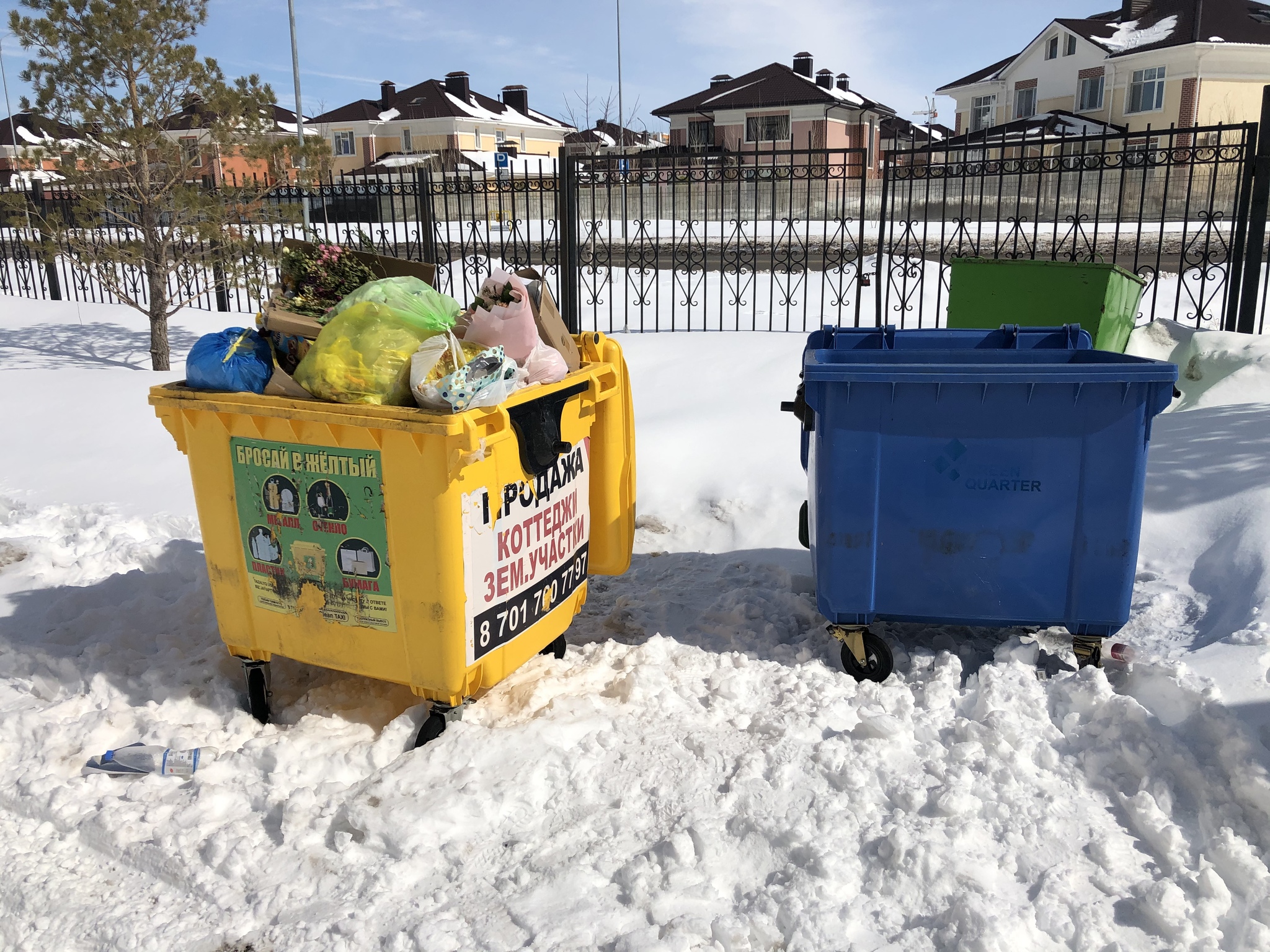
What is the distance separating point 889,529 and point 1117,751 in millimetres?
940

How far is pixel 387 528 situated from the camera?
269cm

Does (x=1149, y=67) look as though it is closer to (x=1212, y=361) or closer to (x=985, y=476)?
(x=1212, y=361)

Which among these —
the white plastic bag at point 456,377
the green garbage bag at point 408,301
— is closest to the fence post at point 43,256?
the green garbage bag at point 408,301

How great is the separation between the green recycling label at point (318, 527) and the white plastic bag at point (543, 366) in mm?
577

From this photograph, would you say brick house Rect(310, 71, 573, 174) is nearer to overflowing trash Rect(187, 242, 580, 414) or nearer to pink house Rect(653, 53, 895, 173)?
pink house Rect(653, 53, 895, 173)

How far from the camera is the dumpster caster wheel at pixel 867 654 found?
10.4 feet

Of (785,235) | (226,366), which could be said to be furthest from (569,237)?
(785,235)

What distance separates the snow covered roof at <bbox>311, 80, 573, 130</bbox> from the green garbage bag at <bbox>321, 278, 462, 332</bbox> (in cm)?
4588

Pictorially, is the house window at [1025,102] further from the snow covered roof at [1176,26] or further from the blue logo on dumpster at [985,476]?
the blue logo on dumpster at [985,476]

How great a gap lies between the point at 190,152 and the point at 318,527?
779 cm

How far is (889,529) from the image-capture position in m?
3.07

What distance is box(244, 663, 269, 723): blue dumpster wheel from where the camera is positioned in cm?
310

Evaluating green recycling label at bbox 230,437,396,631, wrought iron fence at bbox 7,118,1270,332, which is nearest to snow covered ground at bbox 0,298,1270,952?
green recycling label at bbox 230,437,396,631

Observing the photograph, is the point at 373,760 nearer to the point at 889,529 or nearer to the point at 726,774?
the point at 726,774
